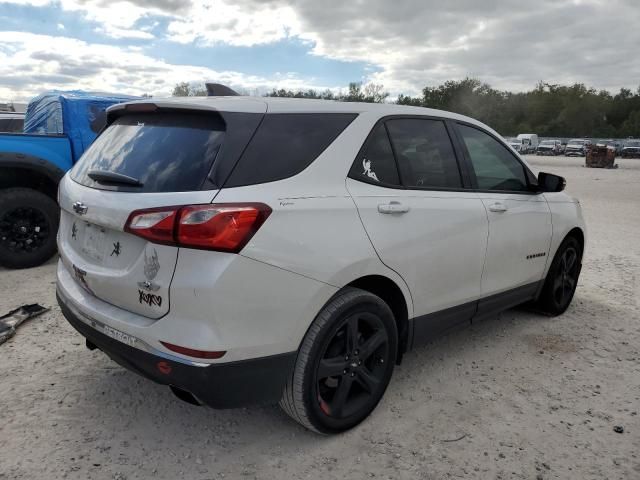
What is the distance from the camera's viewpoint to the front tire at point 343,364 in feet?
8.05

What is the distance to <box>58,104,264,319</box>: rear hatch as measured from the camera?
2180 mm

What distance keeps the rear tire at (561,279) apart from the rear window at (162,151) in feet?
10.9

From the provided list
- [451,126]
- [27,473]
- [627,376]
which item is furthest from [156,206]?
[627,376]

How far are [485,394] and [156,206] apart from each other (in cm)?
232

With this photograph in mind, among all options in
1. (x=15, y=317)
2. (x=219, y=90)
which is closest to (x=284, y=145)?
(x=219, y=90)

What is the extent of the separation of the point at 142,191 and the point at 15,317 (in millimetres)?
2584

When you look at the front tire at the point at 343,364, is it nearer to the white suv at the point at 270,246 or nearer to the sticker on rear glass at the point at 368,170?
the white suv at the point at 270,246

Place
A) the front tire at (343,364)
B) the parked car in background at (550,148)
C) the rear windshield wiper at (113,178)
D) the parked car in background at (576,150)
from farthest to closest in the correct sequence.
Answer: the parked car in background at (550,148)
the parked car in background at (576,150)
the front tire at (343,364)
the rear windshield wiper at (113,178)

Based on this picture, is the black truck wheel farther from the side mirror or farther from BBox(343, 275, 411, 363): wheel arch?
the side mirror

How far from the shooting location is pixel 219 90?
10.2 ft

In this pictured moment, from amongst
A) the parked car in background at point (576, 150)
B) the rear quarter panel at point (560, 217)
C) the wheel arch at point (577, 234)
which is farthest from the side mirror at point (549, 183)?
the parked car in background at point (576, 150)

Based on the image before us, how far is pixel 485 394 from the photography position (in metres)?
3.23

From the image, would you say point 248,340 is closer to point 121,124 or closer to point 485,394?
point 121,124

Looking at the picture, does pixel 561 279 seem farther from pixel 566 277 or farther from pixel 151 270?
pixel 151 270
